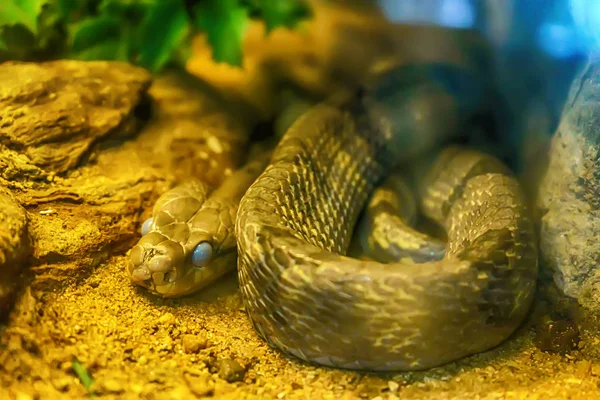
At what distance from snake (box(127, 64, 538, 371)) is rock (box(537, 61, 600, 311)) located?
192mm

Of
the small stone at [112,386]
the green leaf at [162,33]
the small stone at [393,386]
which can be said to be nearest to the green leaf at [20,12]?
the green leaf at [162,33]

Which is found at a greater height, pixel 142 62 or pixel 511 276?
pixel 511 276

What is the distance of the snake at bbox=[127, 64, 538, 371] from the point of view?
2850 mm

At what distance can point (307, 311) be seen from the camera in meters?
2.94

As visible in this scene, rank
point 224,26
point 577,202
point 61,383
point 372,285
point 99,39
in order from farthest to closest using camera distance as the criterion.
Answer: point 99,39, point 224,26, point 577,202, point 372,285, point 61,383

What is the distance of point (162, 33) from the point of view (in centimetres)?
449

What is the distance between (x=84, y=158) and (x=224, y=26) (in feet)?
4.88

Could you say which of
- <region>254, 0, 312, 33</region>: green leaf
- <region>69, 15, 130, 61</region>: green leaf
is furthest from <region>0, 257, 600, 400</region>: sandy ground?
<region>254, 0, 312, 33</region>: green leaf

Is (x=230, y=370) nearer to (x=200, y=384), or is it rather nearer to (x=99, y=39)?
(x=200, y=384)

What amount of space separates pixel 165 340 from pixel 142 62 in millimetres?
2362

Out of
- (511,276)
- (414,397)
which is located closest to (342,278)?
(414,397)

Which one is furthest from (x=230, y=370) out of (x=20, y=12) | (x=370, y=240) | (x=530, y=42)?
(x=530, y=42)

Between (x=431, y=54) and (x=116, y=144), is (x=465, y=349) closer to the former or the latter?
(x=116, y=144)

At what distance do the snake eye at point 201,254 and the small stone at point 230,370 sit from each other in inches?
29.4
